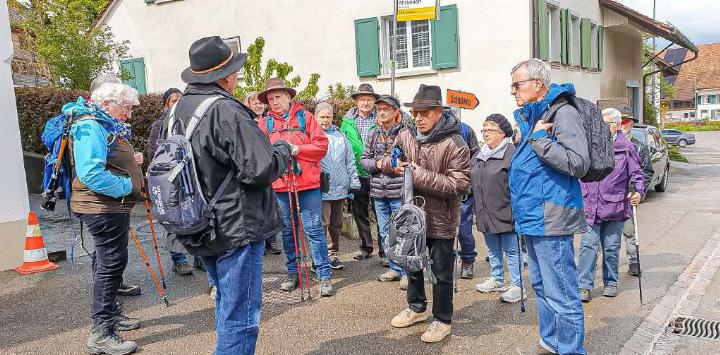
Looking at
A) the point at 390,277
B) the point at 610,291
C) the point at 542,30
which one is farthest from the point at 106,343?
the point at 542,30

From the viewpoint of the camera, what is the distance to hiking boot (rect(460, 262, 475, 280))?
241 inches

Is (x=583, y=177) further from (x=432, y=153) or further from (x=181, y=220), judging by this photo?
(x=181, y=220)

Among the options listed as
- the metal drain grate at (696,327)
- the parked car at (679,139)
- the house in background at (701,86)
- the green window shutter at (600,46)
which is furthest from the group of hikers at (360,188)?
the house in background at (701,86)

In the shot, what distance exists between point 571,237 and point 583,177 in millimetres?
424

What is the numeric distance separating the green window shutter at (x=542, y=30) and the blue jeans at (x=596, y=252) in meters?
8.26

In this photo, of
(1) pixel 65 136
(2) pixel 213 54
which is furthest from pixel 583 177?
(1) pixel 65 136

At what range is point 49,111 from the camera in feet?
38.3

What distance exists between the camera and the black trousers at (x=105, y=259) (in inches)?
163

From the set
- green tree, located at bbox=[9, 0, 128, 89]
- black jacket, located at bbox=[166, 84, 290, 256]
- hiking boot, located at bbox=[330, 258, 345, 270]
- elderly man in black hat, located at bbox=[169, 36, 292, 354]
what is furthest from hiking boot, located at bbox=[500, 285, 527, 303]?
green tree, located at bbox=[9, 0, 128, 89]

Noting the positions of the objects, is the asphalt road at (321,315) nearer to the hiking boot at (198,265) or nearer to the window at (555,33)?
the hiking boot at (198,265)

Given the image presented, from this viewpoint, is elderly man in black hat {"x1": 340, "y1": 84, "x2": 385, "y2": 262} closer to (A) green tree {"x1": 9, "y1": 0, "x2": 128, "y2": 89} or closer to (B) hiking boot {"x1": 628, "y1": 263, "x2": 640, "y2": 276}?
(B) hiking boot {"x1": 628, "y1": 263, "x2": 640, "y2": 276}

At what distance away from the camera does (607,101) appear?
55.8 ft

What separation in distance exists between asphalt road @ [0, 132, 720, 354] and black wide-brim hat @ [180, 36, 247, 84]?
7.03 ft

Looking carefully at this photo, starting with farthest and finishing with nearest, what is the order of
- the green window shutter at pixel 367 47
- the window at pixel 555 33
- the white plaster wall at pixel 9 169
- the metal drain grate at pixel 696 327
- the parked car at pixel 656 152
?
1. the window at pixel 555 33
2. the green window shutter at pixel 367 47
3. the parked car at pixel 656 152
4. the white plaster wall at pixel 9 169
5. the metal drain grate at pixel 696 327
